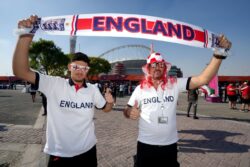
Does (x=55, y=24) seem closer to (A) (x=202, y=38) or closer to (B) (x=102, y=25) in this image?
(B) (x=102, y=25)

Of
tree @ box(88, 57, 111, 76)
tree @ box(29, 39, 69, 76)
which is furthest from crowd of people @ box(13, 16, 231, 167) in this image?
tree @ box(88, 57, 111, 76)

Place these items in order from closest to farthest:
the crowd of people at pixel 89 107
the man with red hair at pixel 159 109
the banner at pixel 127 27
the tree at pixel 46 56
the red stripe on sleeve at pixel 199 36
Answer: the crowd of people at pixel 89 107
the man with red hair at pixel 159 109
the banner at pixel 127 27
the red stripe on sleeve at pixel 199 36
the tree at pixel 46 56

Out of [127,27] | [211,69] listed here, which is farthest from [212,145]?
[127,27]

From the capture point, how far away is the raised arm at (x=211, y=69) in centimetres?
325

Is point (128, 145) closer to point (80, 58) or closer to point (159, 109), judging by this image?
point (159, 109)

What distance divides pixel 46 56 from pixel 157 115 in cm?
4897

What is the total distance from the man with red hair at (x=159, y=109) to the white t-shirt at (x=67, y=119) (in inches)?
25.5

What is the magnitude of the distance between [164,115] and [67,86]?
134 cm

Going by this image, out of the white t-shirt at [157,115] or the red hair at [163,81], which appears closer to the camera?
the white t-shirt at [157,115]

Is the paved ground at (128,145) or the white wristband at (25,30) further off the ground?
the white wristband at (25,30)

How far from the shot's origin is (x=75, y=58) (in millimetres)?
3086

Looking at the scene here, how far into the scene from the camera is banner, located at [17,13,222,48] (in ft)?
11.2

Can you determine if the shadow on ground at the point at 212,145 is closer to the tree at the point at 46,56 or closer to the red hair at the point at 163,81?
the red hair at the point at 163,81

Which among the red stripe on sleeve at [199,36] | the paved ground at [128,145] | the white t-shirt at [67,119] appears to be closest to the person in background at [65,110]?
the white t-shirt at [67,119]
